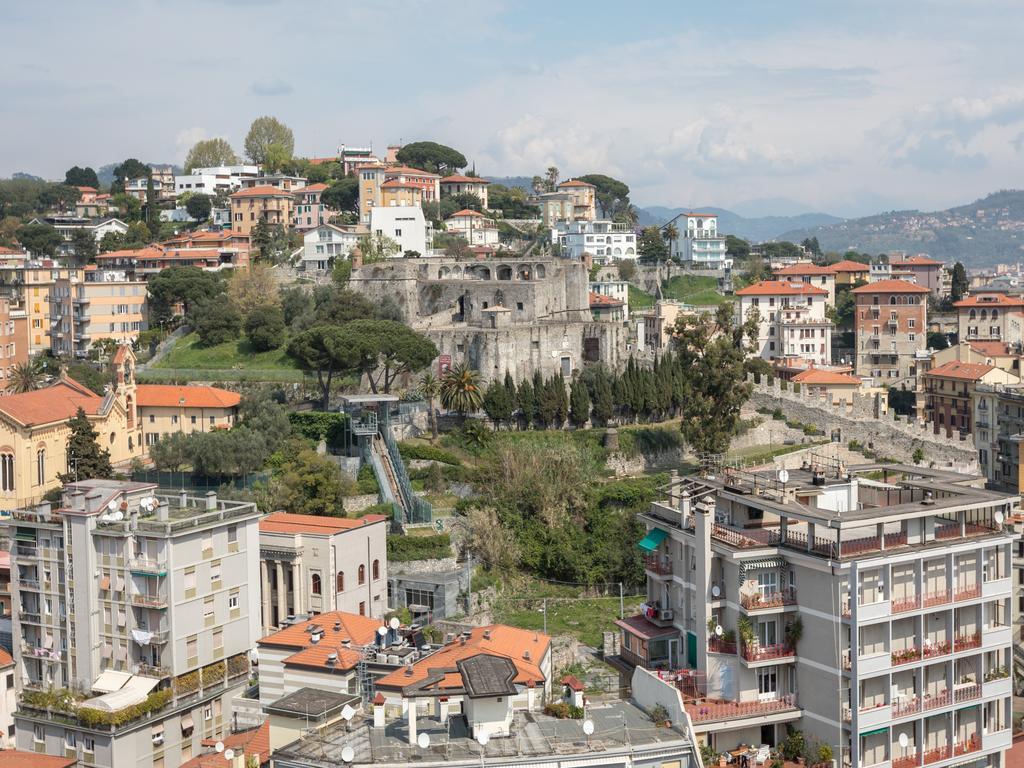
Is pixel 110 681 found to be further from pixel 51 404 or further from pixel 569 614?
pixel 51 404

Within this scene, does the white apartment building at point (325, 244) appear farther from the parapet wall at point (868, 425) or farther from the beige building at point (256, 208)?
the parapet wall at point (868, 425)

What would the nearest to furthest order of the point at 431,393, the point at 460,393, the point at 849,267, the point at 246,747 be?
the point at 246,747
the point at 431,393
the point at 460,393
the point at 849,267

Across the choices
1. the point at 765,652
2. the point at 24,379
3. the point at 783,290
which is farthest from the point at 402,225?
the point at 765,652

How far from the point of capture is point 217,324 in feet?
211

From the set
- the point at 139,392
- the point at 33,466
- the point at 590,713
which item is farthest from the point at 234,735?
the point at 139,392

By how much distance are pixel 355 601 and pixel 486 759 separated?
1628 cm

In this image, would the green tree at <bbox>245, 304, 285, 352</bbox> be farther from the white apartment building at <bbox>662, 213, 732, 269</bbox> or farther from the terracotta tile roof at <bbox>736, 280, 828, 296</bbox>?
the white apartment building at <bbox>662, 213, 732, 269</bbox>

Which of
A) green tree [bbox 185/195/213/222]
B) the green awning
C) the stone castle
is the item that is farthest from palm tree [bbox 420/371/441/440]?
green tree [bbox 185/195/213/222]

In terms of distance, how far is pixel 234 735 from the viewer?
30703 mm

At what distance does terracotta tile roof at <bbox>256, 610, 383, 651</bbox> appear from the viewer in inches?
1178

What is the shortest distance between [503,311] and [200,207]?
53.1 metres

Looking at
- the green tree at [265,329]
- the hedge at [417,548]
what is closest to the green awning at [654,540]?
the hedge at [417,548]

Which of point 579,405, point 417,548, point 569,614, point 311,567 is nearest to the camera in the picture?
point 311,567

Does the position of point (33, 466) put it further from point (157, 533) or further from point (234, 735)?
point (234, 735)
